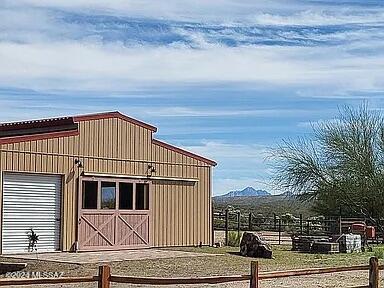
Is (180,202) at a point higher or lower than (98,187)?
lower

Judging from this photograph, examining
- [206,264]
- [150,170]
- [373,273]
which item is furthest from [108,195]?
[373,273]

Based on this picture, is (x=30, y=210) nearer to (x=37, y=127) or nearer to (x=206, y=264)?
(x=37, y=127)

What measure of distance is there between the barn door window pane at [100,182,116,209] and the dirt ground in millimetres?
3522

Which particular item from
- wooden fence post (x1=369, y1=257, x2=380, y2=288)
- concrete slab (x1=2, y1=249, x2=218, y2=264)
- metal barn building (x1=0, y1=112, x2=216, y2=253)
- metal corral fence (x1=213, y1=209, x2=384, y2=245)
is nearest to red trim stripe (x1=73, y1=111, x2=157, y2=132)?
metal barn building (x1=0, y1=112, x2=216, y2=253)

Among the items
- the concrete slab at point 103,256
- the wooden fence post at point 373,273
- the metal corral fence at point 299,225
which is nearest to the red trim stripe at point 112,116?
the concrete slab at point 103,256

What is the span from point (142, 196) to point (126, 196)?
0.77m

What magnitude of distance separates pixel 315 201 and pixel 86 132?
1789 cm

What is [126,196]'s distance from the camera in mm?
27422

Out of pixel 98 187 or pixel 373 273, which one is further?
pixel 98 187

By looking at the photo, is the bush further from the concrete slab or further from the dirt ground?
the concrete slab

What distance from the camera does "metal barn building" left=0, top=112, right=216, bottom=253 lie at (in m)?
24.1

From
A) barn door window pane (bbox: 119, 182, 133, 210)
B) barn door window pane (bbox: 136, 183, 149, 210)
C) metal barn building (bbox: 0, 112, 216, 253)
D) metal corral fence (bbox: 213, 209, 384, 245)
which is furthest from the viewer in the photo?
metal corral fence (bbox: 213, 209, 384, 245)

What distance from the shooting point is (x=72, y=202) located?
25484 millimetres

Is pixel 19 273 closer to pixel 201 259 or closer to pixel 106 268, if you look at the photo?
pixel 201 259
